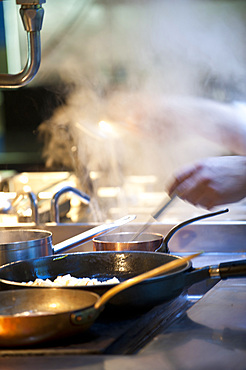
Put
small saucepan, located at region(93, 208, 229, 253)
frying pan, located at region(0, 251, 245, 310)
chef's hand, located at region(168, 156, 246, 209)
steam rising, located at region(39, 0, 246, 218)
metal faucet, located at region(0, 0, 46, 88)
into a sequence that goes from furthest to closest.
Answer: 1. steam rising, located at region(39, 0, 246, 218)
2. metal faucet, located at region(0, 0, 46, 88)
3. chef's hand, located at region(168, 156, 246, 209)
4. small saucepan, located at region(93, 208, 229, 253)
5. frying pan, located at region(0, 251, 245, 310)

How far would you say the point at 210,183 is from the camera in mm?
1138

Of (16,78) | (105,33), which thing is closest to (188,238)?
(16,78)

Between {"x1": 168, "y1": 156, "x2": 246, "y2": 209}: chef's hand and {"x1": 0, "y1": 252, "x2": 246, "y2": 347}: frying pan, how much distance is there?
1.34ft

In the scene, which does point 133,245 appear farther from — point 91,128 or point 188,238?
point 91,128

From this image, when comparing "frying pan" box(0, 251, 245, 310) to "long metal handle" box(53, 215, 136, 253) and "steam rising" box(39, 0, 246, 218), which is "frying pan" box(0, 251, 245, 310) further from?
"steam rising" box(39, 0, 246, 218)

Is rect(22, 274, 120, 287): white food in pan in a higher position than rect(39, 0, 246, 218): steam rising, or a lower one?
lower

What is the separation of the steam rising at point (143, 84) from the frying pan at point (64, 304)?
180 centimetres

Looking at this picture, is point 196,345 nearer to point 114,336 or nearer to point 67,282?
point 114,336

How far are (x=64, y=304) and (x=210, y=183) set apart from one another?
594mm

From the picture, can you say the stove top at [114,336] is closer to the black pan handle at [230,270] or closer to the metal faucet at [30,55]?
the black pan handle at [230,270]

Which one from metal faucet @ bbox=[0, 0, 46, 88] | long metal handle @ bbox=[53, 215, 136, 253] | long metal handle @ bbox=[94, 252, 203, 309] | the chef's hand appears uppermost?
metal faucet @ bbox=[0, 0, 46, 88]

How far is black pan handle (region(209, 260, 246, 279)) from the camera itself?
0.69 metres

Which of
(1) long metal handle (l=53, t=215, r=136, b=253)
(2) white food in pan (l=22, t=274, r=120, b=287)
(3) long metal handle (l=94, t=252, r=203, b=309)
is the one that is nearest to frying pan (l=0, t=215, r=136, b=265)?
(1) long metal handle (l=53, t=215, r=136, b=253)

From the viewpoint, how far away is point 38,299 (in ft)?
2.14
